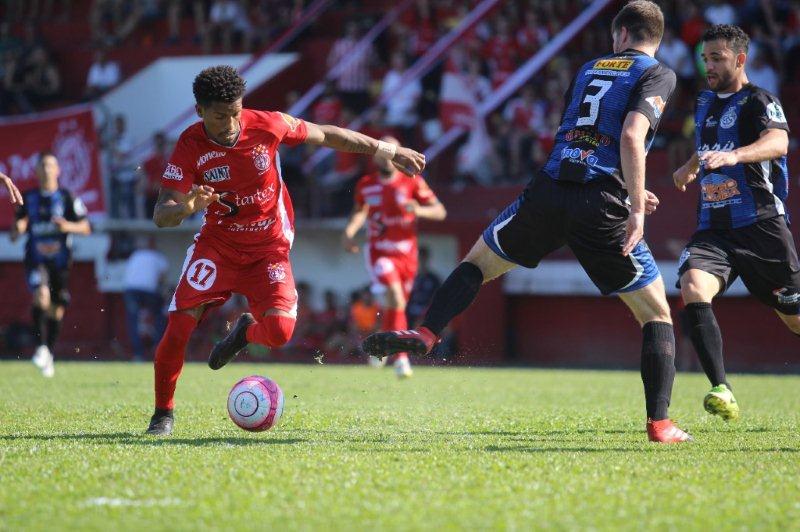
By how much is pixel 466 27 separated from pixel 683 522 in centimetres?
1856

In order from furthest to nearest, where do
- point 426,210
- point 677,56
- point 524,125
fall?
point 524,125 → point 677,56 → point 426,210

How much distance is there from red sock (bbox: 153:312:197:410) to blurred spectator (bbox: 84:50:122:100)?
20.9 m

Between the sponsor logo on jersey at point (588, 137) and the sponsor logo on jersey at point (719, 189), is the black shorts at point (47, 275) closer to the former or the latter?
the sponsor logo on jersey at point (719, 189)

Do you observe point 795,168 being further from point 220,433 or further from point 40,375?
point 220,433

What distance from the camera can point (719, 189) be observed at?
8.12 meters

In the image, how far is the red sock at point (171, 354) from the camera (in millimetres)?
7348

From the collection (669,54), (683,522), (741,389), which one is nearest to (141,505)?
(683,522)

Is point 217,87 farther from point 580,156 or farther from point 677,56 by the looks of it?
point 677,56

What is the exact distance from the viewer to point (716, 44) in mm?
7918

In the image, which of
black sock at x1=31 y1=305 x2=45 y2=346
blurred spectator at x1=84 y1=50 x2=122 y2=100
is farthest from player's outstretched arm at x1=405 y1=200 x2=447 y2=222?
blurred spectator at x1=84 y1=50 x2=122 y2=100

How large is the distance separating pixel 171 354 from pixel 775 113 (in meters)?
4.26

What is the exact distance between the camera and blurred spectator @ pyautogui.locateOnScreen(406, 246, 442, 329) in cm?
1962

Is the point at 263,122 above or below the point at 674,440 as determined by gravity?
above

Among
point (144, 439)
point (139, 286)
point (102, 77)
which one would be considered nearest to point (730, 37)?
point (144, 439)
